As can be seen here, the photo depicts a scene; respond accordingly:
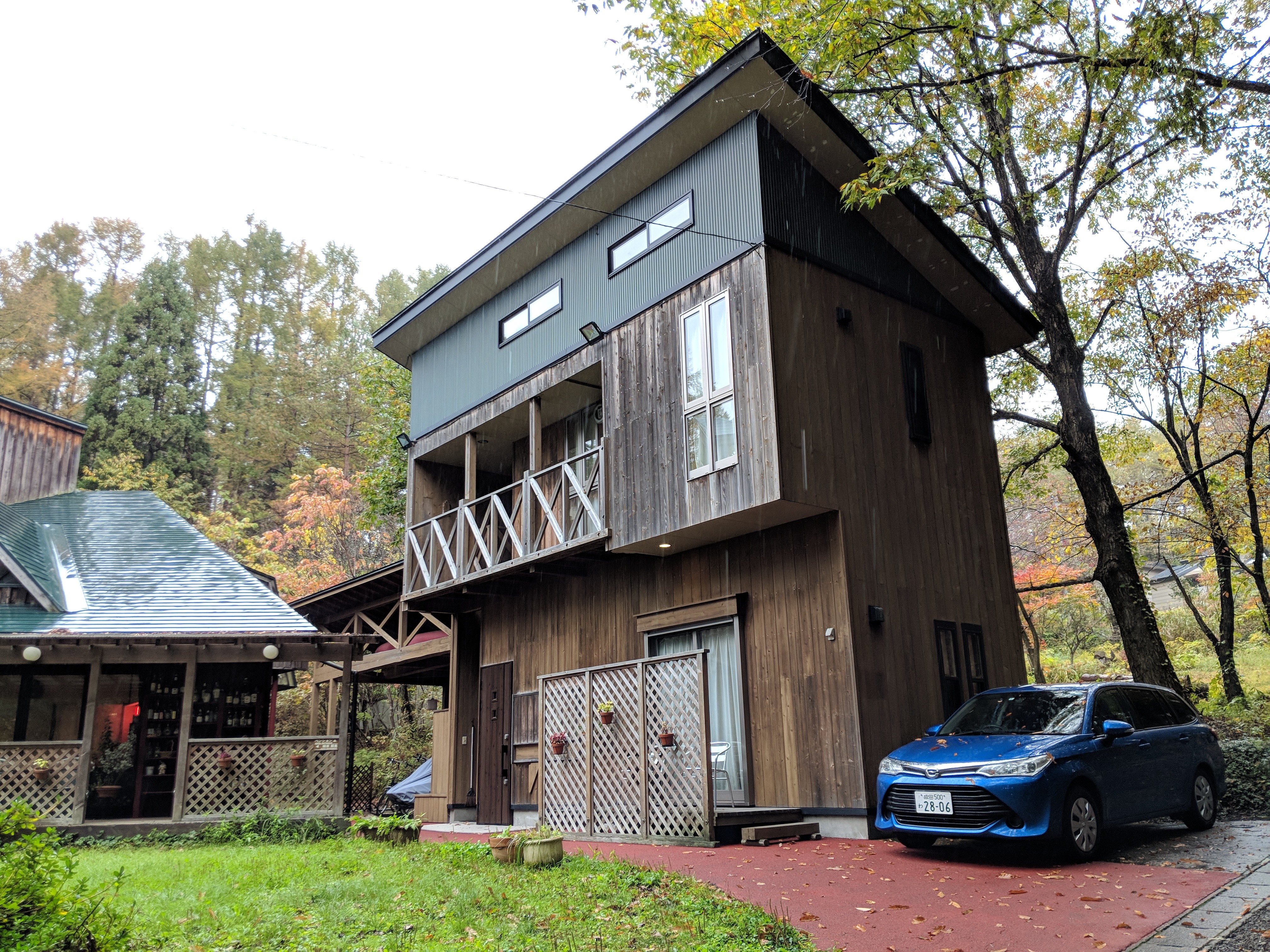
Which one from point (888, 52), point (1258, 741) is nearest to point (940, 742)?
point (1258, 741)

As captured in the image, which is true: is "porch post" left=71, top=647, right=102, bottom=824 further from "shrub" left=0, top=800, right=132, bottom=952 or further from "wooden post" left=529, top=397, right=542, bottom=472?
"shrub" left=0, top=800, right=132, bottom=952

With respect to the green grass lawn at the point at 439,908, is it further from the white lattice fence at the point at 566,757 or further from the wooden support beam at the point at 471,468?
the wooden support beam at the point at 471,468

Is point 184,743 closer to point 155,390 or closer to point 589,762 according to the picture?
point 589,762

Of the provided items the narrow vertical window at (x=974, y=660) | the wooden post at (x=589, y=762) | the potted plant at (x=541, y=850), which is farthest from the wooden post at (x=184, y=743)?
the narrow vertical window at (x=974, y=660)

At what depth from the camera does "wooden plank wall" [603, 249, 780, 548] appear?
9977 millimetres

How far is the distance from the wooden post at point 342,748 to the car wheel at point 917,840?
7.99 meters

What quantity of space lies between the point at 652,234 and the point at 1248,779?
9.62 m

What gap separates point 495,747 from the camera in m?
14.3

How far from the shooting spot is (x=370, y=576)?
17.1 m

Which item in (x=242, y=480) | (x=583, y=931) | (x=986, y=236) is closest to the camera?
(x=583, y=931)

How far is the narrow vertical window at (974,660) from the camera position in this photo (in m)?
11.2

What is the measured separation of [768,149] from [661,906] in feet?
27.4

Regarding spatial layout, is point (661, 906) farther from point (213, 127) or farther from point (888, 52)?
point (888, 52)

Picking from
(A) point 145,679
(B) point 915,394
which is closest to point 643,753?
(B) point 915,394
